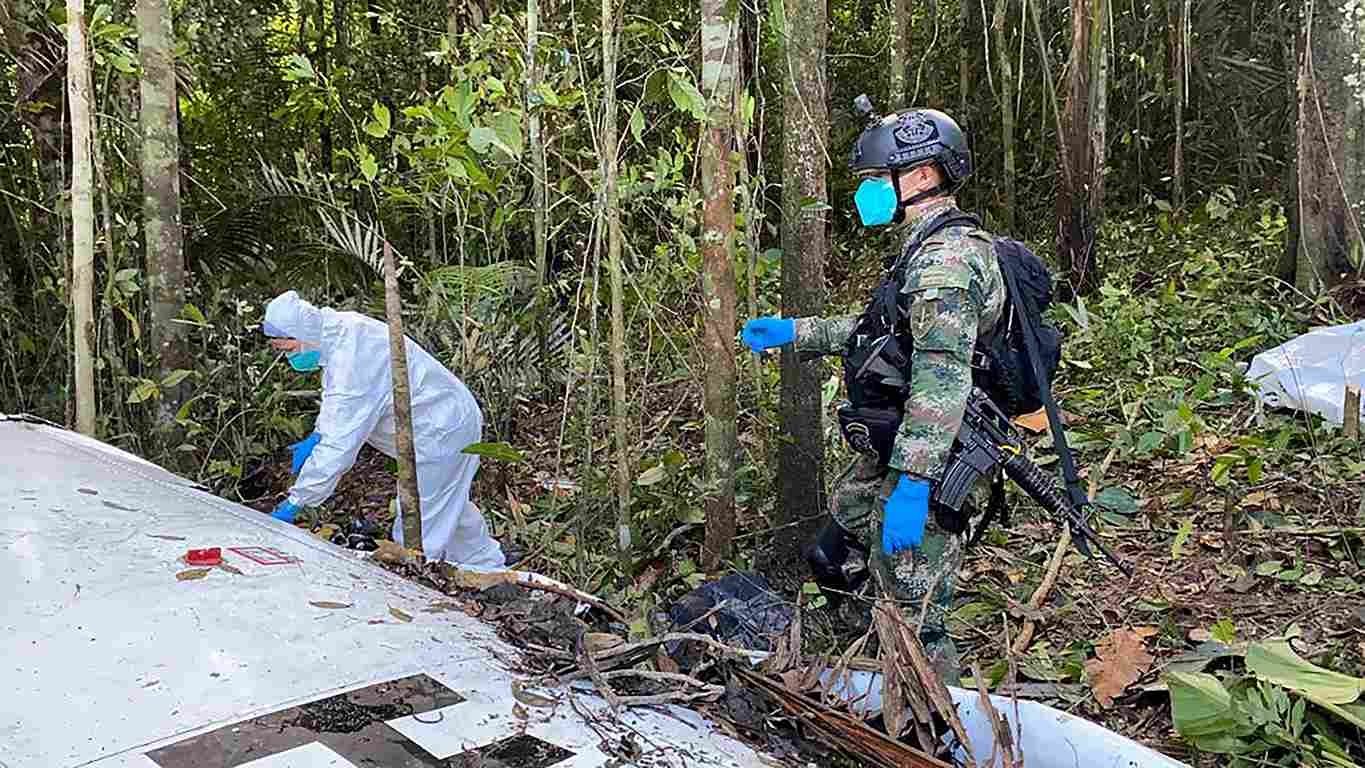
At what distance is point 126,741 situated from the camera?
169 centimetres

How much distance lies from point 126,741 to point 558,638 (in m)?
0.86

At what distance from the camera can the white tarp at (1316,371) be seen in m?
4.54

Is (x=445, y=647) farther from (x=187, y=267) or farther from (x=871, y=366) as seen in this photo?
(x=187, y=267)

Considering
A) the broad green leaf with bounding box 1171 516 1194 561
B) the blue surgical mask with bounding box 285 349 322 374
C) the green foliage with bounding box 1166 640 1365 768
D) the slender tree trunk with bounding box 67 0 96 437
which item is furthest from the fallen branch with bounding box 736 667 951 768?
the slender tree trunk with bounding box 67 0 96 437

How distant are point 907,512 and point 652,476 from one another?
153 cm

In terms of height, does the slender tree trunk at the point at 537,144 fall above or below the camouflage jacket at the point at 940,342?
above

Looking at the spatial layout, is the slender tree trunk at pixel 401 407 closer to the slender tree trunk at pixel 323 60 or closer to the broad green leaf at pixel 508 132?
the broad green leaf at pixel 508 132

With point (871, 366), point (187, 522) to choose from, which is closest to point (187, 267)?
point (187, 522)

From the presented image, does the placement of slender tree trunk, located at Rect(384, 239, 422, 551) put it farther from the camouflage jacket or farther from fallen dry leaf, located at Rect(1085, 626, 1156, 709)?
fallen dry leaf, located at Rect(1085, 626, 1156, 709)

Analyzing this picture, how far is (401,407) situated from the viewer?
351cm

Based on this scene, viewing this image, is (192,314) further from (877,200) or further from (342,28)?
(342,28)

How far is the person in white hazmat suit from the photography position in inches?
166

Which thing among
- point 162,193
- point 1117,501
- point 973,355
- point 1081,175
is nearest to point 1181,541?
point 1117,501

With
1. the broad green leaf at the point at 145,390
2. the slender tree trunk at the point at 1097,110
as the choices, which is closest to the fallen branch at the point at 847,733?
the broad green leaf at the point at 145,390
